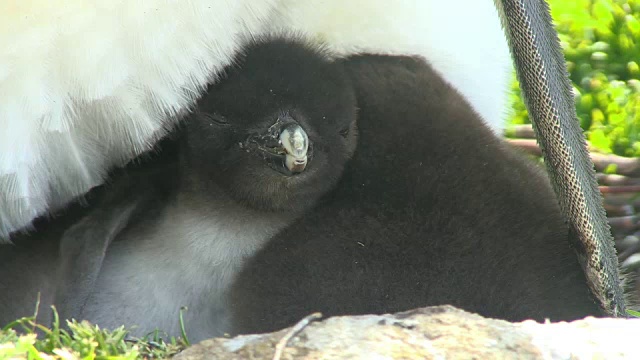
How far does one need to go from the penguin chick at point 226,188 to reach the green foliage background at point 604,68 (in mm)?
1111

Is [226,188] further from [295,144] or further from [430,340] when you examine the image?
[430,340]

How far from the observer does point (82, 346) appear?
5.32 feet

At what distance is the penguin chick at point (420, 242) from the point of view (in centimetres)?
196

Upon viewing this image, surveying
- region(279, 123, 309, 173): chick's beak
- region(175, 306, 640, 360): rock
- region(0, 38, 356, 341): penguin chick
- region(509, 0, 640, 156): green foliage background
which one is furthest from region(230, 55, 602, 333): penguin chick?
region(509, 0, 640, 156): green foliage background

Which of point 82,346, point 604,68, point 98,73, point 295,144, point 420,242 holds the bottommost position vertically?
point 604,68

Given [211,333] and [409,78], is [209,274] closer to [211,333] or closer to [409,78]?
[211,333]

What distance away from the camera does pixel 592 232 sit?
6.57 ft

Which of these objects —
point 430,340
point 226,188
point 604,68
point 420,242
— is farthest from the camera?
point 604,68

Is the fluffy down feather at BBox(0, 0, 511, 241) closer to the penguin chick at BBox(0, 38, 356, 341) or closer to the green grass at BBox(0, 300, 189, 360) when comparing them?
the penguin chick at BBox(0, 38, 356, 341)

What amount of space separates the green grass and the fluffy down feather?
34 centimetres

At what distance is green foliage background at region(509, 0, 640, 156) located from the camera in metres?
3.05

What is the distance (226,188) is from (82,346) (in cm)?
57

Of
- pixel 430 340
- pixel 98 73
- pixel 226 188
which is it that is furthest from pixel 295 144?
pixel 430 340

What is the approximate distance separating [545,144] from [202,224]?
30.0 inches
